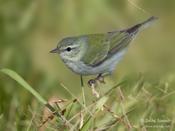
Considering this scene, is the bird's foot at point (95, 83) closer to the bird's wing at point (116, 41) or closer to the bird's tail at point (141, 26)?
the bird's wing at point (116, 41)

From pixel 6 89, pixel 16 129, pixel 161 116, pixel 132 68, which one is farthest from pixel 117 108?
pixel 132 68

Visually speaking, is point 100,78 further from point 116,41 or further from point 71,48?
point 116,41

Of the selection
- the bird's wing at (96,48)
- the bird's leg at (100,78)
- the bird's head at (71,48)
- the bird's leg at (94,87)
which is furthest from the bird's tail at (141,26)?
the bird's leg at (94,87)

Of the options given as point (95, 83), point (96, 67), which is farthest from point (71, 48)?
point (95, 83)

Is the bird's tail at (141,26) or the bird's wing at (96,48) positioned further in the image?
the bird's tail at (141,26)

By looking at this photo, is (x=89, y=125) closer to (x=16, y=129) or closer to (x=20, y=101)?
(x=16, y=129)
